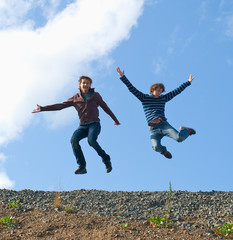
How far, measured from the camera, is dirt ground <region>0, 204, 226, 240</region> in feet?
20.7

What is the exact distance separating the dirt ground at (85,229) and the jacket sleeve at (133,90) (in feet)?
10.7

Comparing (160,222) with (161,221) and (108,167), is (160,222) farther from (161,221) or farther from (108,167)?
(108,167)

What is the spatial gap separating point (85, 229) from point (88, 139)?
8.03ft

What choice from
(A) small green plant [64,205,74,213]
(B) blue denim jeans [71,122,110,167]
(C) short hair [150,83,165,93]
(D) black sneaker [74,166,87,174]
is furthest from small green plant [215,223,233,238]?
(C) short hair [150,83,165,93]

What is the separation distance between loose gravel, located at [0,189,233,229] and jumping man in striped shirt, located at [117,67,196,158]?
1.14 m

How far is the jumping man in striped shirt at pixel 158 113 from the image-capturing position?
8.60 m

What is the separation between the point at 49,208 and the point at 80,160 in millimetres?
1559

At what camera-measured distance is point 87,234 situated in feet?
21.0

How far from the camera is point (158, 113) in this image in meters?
9.05

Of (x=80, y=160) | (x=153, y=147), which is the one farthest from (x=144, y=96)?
(x=80, y=160)

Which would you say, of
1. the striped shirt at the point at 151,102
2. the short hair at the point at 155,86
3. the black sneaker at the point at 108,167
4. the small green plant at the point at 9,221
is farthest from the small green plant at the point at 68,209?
the short hair at the point at 155,86

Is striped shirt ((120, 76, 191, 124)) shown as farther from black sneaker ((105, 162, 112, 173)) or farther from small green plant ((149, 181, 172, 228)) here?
small green plant ((149, 181, 172, 228))

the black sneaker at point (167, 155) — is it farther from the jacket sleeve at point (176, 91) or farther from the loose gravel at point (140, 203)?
the jacket sleeve at point (176, 91)

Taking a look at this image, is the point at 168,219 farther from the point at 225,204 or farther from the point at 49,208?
the point at 49,208
